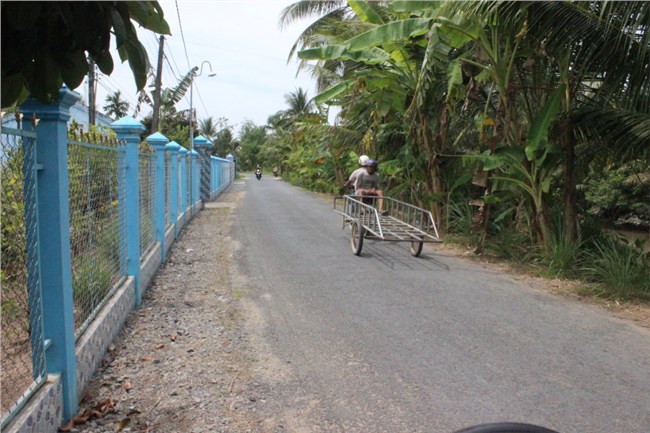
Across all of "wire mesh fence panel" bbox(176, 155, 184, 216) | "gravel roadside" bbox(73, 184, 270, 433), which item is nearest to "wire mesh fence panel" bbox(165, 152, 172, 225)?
"wire mesh fence panel" bbox(176, 155, 184, 216)

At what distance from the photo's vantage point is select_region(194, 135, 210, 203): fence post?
2017 cm

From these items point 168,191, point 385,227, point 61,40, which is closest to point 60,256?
point 61,40

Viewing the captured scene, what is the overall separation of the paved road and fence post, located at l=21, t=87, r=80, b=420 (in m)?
1.46

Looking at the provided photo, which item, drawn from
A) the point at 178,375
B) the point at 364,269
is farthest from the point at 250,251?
the point at 178,375

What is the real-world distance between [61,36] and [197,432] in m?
2.52

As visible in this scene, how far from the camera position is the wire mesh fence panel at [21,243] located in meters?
3.11

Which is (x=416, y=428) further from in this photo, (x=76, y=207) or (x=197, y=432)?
(x=76, y=207)

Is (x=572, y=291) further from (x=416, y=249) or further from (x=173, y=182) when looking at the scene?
(x=173, y=182)

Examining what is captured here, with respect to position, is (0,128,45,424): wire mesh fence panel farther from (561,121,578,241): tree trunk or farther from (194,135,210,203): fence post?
(194,135,210,203): fence post

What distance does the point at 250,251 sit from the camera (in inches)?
399

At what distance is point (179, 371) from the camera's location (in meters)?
4.48

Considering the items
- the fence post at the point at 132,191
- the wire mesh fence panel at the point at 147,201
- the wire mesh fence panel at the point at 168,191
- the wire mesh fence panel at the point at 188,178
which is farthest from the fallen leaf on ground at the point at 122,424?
the wire mesh fence panel at the point at 188,178

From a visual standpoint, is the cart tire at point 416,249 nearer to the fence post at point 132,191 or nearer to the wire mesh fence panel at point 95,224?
the fence post at point 132,191

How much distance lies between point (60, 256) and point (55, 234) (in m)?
0.14
